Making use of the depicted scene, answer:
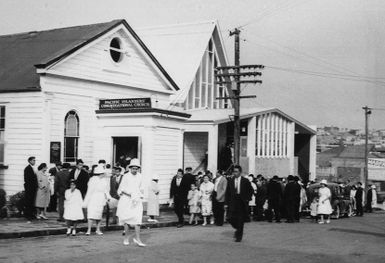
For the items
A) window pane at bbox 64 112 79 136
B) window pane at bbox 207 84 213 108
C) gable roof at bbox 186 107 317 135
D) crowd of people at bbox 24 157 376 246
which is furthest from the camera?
window pane at bbox 207 84 213 108

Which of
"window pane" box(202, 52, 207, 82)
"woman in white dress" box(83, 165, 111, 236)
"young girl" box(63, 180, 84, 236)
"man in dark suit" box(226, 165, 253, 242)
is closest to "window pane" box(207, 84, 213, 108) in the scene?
"window pane" box(202, 52, 207, 82)

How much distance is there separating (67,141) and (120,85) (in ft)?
12.9

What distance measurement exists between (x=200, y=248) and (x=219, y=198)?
656 cm

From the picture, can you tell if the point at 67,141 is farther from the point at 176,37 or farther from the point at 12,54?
the point at 176,37

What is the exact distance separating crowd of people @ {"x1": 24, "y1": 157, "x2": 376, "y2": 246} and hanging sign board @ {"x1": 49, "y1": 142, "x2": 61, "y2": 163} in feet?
2.27

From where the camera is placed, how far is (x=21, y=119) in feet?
68.8

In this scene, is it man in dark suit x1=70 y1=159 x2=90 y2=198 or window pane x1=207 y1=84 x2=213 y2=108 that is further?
window pane x1=207 y1=84 x2=213 y2=108

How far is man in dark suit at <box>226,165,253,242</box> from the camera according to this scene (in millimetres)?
14773

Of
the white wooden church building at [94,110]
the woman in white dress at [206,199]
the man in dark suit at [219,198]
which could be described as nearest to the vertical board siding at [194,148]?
the white wooden church building at [94,110]

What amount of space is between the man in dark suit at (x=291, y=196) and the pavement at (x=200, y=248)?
4.89m

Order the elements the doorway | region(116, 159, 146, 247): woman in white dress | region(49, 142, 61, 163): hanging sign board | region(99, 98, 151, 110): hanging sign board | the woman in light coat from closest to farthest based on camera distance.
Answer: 1. region(116, 159, 146, 247): woman in white dress
2. the woman in light coat
3. region(49, 142, 61, 163): hanging sign board
4. region(99, 98, 151, 110): hanging sign board
5. the doorway

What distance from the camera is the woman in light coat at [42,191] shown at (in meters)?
17.3

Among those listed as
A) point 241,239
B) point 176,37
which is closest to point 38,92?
point 241,239

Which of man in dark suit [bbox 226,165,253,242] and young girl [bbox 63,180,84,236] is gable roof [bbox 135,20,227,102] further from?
young girl [bbox 63,180,84,236]
